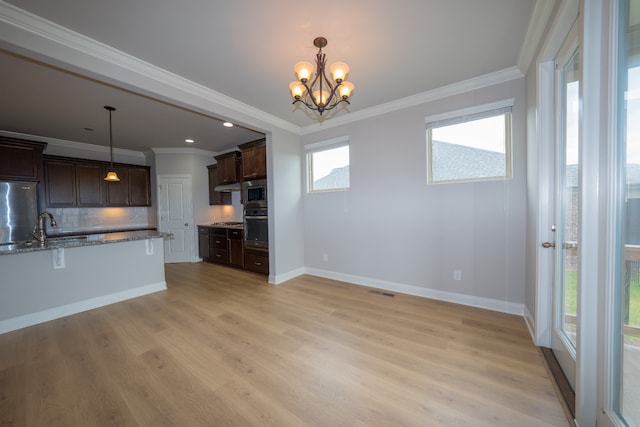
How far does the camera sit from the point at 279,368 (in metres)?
1.80

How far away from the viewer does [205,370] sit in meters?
1.79

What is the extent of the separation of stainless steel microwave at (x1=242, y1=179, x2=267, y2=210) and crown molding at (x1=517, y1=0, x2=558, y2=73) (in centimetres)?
367

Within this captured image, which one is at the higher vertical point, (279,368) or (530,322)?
(530,322)

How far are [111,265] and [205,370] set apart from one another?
246 centimetres

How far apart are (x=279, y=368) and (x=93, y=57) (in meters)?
3.09

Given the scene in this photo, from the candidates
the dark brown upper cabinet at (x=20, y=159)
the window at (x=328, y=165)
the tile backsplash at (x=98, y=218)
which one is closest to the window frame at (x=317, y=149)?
the window at (x=328, y=165)

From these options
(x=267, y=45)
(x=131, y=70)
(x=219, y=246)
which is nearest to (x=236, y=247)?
(x=219, y=246)

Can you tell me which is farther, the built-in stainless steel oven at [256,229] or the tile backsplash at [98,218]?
the tile backsplash at [98,218]

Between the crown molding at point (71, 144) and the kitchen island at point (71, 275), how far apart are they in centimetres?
293

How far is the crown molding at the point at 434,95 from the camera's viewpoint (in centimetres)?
251

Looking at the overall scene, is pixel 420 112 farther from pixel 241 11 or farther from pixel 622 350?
pixel 622 350

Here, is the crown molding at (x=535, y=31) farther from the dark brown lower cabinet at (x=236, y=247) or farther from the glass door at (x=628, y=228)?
the dark brown lower cabinet at (x=236, y=247)

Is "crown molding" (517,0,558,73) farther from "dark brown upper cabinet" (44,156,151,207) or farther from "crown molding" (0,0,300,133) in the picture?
"dark brown upper cabinet" (44,156,151,207)

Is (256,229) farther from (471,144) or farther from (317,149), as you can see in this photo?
(471,144)
